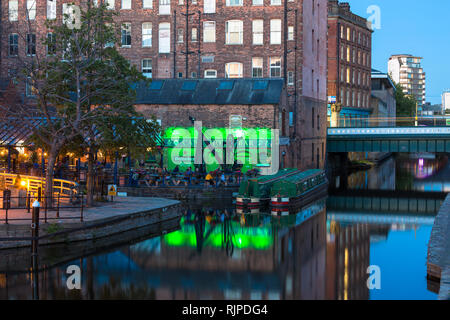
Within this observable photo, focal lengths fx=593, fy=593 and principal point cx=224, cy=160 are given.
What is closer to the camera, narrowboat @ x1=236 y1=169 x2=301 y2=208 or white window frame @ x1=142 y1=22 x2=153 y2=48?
narrowboat @ x1=236 y1=169 x2=301 y2=208

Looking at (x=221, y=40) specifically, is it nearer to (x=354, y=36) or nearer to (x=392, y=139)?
(x=392, y=139)

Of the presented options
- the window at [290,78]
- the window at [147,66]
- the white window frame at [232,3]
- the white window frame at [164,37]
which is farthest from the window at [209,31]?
the window at [290,78]

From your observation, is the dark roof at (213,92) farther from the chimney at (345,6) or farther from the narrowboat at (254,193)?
the chimney at (345,6)

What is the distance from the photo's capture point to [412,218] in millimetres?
35562

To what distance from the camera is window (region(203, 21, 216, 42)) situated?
5562cm

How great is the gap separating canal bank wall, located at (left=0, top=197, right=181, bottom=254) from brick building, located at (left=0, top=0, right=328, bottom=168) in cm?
2459

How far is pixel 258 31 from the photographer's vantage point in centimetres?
5459

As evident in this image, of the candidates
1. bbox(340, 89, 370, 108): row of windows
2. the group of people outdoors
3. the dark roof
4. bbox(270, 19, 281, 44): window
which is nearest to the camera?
the group of people outdoors

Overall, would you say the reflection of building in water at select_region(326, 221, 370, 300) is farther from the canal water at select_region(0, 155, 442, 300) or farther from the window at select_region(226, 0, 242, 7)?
the window at select_region(226, 0, 242, 7)

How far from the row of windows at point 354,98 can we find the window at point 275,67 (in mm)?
30780

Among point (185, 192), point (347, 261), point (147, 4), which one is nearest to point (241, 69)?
point (147, 4)

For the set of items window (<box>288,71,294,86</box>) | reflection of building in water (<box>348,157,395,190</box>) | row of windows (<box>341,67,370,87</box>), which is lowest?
reflection of building in water (<box>348,157,395,190</box>)

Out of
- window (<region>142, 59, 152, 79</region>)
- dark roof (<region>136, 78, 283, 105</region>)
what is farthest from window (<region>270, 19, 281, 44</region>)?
window (<region>142, 59, 152, 79</region>)
